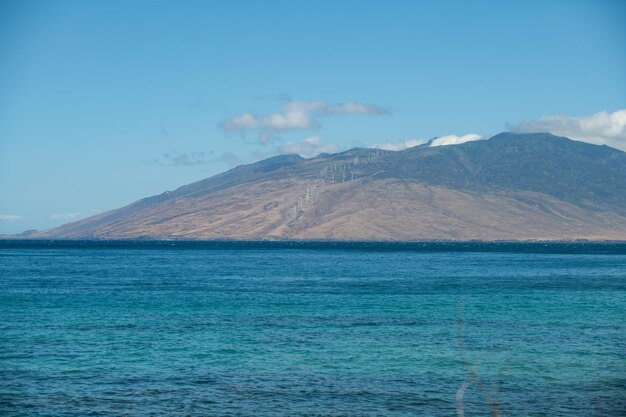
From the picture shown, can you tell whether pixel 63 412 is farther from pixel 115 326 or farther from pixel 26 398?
pixel 115 326

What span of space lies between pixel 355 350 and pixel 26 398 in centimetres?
1854

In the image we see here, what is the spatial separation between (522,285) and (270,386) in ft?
237

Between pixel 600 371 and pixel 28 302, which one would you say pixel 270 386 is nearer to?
pixel 600 371

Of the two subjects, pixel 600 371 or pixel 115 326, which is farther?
pixel 115 326

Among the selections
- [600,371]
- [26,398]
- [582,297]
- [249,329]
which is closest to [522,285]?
[582,297]

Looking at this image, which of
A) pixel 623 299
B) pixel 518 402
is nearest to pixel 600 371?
pixel 518 402

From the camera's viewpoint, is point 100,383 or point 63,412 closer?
point 63,412

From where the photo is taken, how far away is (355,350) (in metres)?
45.4

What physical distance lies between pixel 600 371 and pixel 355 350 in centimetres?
1312

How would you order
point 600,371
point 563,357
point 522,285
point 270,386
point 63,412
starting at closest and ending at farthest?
point 63,412 < point 270,386 < point 600,371 < point 563,357 < point 522,285

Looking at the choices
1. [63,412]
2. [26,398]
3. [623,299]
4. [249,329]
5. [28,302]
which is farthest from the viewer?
[623,299]

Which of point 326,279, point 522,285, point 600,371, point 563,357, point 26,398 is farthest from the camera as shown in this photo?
point 326,279

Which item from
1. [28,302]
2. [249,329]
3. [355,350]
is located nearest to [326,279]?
[28,302]

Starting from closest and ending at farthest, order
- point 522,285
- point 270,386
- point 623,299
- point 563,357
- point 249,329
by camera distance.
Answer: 1. point 270,386
2. point 563,357
3. point 249,329
4. point 623,299
5. point 522,285
